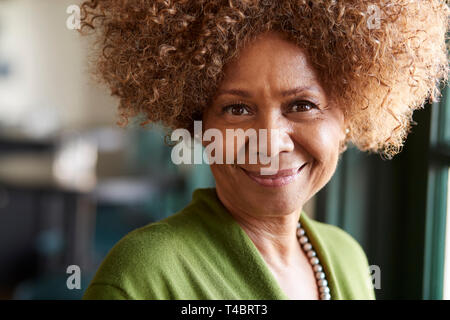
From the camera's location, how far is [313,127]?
0.91 meters

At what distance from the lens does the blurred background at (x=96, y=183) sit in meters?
1.52

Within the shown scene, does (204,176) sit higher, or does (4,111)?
(4,111)

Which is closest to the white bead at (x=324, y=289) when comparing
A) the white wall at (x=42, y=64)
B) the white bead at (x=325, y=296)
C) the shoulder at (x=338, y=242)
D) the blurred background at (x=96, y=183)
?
the white bead at (x=325, y=296)

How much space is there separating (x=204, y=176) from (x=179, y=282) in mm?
2140

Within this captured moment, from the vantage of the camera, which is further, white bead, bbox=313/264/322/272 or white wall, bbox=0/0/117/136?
white wall, bbox=0/0/117/136

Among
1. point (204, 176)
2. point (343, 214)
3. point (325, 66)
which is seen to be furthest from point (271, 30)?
point (204, 176)

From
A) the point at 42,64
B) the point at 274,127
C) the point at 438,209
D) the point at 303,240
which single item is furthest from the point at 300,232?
the point at 42,64

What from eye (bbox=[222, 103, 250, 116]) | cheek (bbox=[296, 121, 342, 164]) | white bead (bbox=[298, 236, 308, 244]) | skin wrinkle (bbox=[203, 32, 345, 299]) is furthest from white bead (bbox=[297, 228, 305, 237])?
eye (bbox=[222, 103, 250, 116])

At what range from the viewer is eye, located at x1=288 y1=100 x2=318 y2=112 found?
35.7 inches

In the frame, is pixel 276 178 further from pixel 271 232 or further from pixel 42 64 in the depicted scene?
pixel 42 64

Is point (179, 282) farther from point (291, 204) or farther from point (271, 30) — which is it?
point (271, 30)

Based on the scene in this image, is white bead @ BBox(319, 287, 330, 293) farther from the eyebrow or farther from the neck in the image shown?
the eyebrow

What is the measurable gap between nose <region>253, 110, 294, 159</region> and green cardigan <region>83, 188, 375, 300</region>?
0.56 ft
